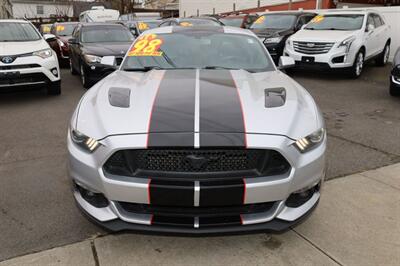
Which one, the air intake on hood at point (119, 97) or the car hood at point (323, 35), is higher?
the air intake on hood at point (119, 97)

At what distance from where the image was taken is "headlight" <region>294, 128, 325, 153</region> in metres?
2.57

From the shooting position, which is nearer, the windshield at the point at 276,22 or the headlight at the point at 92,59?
the headlight at the point at 92,59

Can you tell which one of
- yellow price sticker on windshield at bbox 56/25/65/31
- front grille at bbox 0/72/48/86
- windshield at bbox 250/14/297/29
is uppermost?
windshield at bbox 250/14/297/29

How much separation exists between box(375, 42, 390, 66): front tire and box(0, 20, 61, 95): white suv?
29.4 ft

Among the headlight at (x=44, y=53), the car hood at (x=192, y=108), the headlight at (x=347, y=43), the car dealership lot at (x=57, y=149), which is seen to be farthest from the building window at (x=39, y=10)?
the car hood at (x=192, y=108)

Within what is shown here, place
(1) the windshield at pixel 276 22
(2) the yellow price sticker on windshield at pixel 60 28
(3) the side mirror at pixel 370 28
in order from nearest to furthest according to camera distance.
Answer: (3) the side mirror at pixel 370 28 < (1) the windshield at pixel 276 22 < (2) the yellow price sticker on windshield at pixel 60 28

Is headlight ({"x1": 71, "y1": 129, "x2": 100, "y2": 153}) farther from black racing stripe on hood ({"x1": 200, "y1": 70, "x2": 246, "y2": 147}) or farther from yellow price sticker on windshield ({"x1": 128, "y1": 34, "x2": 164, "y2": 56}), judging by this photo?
yellow price sticker on windshield ({"x1": 128, "y1": 34, "x2": 164, "y2": 56})

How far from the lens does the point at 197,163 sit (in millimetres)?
2422

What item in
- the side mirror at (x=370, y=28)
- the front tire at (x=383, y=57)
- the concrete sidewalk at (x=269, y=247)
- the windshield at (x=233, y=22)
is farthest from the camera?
the windshield at (x=233, y=22)

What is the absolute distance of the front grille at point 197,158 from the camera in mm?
2443

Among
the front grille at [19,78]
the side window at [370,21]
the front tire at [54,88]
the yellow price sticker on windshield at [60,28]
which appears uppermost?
the side window at [370,21]

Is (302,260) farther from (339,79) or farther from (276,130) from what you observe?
(339,79)

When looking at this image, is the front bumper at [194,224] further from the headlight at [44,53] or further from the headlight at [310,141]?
the headlight at [44,53]

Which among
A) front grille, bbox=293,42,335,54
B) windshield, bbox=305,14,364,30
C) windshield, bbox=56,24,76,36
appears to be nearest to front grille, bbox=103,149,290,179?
front grille, bbox=293,42,335,54
